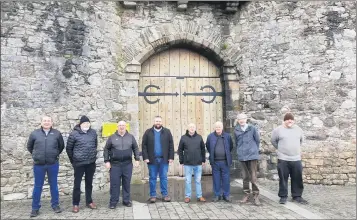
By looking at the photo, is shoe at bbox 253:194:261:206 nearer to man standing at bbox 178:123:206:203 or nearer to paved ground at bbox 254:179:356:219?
paved ground at bbox 254:179:356:219

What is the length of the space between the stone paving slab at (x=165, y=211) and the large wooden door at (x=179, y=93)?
240cm

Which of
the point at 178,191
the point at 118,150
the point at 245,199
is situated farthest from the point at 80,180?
the point at 245,199

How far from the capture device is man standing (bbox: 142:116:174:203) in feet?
17.8

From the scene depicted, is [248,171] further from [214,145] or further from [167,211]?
[167,211]

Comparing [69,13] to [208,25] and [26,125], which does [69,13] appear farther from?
[208,25]

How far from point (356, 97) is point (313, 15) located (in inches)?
77.2

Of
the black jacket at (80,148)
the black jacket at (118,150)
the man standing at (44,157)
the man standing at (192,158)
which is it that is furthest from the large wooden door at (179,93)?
the man standing at (44,157)

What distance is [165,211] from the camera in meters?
4.80

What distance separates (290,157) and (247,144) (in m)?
0.73

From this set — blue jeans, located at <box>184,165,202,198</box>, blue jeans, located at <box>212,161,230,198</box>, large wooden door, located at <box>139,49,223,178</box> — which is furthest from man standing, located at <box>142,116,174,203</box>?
large wooden door, located at <box>139,49,223,178</box>

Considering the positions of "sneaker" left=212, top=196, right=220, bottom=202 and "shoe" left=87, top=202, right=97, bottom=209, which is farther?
"sneaker" left=212, top=196, right=220, bottom=202

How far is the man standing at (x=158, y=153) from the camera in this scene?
17.8 ft

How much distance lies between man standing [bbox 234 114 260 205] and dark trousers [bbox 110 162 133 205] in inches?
73.2

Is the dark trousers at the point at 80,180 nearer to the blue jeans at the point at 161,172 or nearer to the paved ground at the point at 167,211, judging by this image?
the paved ground at the point at 167,211
